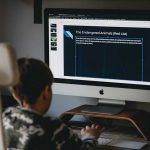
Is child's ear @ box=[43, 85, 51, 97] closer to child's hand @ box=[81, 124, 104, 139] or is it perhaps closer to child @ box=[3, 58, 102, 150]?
child @ box=[3, 58, 102, 150]

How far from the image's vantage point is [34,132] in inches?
70.9

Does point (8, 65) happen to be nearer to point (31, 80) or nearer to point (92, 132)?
point (31, 80)

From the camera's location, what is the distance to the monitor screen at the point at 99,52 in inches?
94.0

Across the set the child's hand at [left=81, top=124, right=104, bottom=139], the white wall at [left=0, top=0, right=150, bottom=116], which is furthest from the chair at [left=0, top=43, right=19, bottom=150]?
the white wall at [left=0, top=0, right=150, bottom=116]

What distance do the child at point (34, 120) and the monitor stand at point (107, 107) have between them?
22.5 inches

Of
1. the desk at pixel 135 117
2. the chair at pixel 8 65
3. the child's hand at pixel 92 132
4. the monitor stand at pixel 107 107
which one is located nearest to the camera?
the chair at pixel 8 65

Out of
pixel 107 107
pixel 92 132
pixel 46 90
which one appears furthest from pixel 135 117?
pixel 46 90

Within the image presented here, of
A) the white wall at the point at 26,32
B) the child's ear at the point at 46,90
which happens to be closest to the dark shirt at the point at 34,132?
the child's ear at the point at 46,90

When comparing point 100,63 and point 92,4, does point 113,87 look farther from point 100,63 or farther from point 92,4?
point 92,4

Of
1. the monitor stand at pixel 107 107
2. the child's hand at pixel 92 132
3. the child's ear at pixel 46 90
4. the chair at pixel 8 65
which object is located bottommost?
the child's hand at pixel 92 132

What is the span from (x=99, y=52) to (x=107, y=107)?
0.93 feet

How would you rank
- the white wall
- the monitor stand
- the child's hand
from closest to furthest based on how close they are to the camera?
the child's hand, the monitor stand, the white wall

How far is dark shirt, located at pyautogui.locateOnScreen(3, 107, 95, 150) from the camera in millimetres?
1805

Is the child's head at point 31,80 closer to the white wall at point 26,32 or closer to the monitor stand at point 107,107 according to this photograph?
the monitor stand at point 107,107
